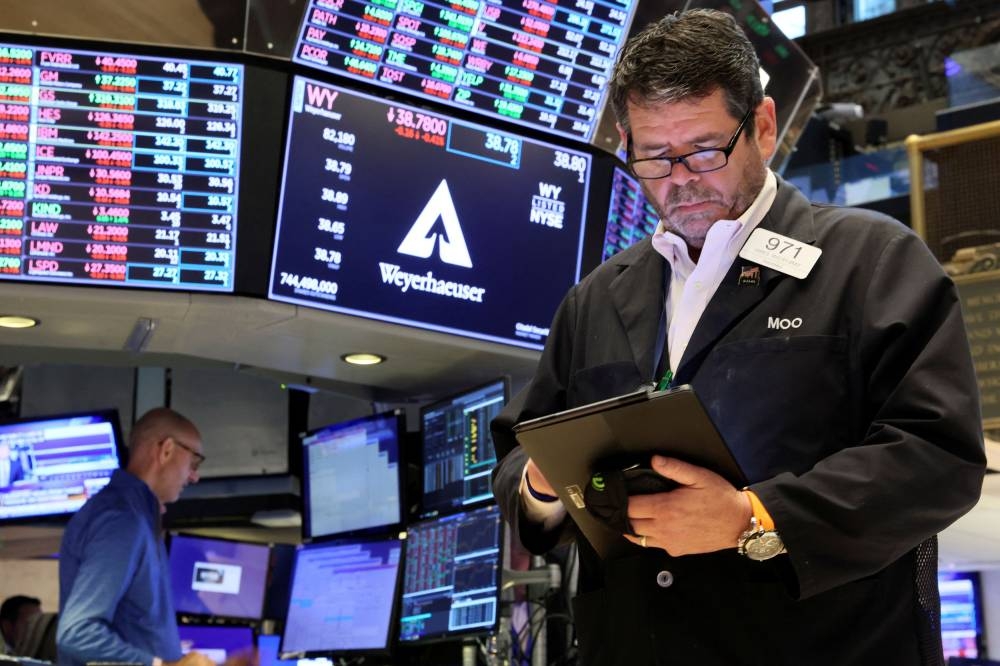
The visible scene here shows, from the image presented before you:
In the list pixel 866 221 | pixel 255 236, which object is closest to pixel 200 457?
pixel 255 236

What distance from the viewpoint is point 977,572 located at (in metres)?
4.24

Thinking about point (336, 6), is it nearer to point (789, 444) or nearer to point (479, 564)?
point (479, 564)

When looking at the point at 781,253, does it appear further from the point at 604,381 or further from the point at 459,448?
the point at 459,448

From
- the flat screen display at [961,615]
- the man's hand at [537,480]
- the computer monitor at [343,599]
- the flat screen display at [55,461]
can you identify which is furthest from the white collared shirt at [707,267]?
the flat screen display at [55,461]

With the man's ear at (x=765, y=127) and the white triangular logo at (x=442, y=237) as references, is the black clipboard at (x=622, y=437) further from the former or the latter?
the white triangular logo at (x=442, y=237)

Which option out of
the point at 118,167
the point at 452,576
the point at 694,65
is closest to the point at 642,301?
the point at 694,65

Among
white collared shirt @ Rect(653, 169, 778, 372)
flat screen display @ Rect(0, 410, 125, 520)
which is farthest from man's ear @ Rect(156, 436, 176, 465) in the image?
white collared shirt @ Rect(653, 169, 778, 372)

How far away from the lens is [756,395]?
4.80ft

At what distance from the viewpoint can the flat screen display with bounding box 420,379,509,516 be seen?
155 inches

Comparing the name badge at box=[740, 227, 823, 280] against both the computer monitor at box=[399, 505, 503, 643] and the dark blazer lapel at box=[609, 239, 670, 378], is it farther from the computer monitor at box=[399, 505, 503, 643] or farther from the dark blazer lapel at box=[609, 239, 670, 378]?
the computer monitor at box=[399, 505, 503, 643]

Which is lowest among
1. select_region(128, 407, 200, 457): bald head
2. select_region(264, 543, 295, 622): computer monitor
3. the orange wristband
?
select_region(264, 543, 295, 622): computer monitor

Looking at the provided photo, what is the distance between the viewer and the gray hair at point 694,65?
5.15 ft

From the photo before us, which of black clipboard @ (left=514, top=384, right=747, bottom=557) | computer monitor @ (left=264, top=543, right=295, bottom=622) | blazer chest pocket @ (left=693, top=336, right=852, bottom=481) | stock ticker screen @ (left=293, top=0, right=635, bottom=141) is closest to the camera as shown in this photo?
black clipboard @ (left=514, top=384, right=747, bottom=557)

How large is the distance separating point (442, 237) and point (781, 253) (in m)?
2.66
